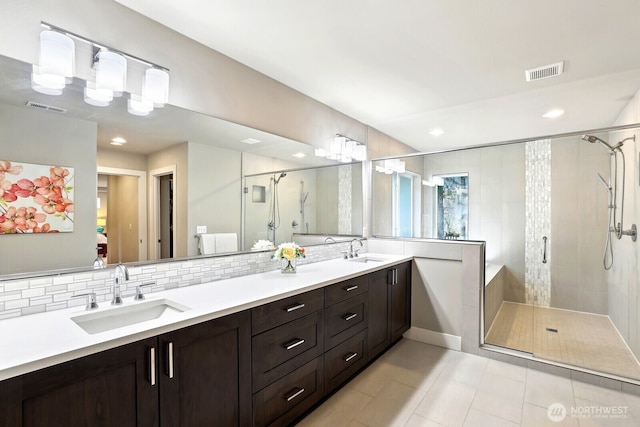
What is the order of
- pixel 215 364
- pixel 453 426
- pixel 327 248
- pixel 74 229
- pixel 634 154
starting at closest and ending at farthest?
1. pixel 215 364
2. pixel 74 229
3. pixel 453 426
4. pixel 634 154
5. pixel 327 248

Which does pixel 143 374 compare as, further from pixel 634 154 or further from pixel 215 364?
pixel 634 154

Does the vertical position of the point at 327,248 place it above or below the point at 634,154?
below

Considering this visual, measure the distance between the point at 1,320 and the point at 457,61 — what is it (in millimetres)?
3055

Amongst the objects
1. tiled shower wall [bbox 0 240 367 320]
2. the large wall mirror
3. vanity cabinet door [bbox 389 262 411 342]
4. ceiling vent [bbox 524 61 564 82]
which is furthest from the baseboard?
ceiling vent [bbox 524 61 564 82]

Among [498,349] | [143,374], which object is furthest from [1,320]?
[498,349]

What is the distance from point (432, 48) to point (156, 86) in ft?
5.98

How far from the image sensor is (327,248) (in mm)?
3139

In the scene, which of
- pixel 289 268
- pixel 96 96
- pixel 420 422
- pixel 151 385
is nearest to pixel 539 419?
pixel 420 422

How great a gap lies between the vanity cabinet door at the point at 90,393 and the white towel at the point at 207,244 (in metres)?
0.91

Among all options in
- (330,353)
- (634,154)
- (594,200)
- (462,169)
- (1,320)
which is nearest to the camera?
(1,320)

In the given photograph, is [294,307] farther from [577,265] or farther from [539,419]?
[577,265]

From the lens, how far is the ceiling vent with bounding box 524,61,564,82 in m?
2.34

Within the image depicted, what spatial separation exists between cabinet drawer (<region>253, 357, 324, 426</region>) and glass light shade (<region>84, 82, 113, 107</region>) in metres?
1.74

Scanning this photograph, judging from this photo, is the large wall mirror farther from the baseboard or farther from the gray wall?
the baseboard
